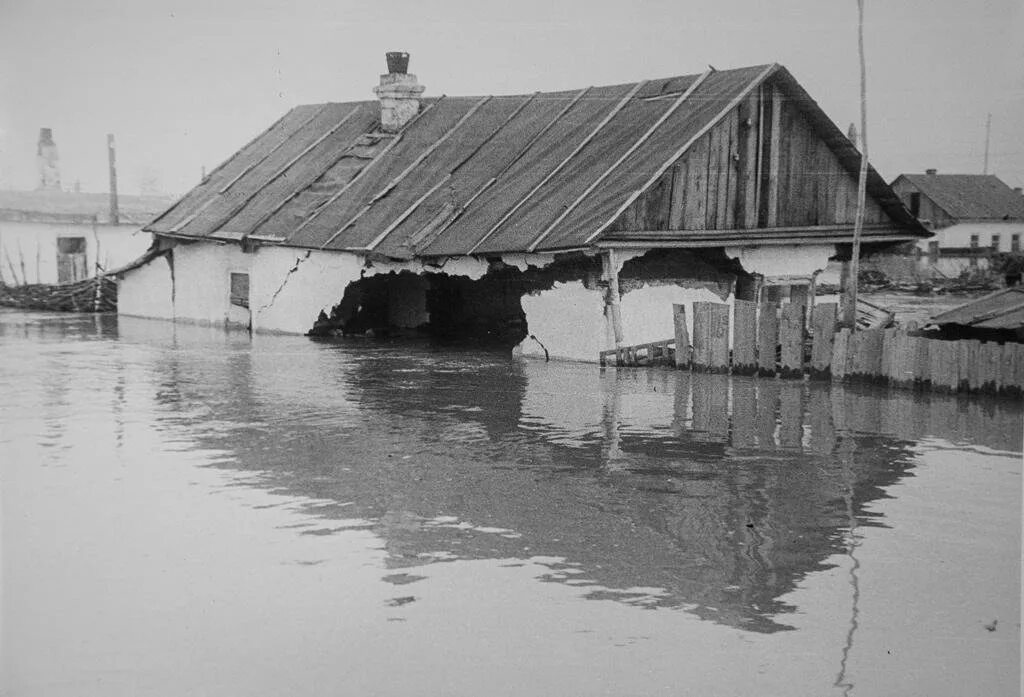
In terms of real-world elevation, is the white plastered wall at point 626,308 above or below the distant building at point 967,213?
below

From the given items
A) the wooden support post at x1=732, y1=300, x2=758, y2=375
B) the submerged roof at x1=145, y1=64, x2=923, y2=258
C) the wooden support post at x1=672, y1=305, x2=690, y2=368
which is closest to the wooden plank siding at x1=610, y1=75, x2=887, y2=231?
the submerged roof at x1=145, y1=64, x2=923, y2=258

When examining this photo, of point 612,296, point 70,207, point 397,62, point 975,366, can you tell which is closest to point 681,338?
point 612,296

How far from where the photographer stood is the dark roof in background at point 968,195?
34438mm

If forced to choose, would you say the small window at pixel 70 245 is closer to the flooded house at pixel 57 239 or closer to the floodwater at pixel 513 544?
the flooded house at pixel 57 239

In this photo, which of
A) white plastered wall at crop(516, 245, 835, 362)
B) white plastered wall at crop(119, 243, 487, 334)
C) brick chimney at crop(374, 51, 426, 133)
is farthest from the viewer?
brick chimney at crop(374, 51, 426, 133)

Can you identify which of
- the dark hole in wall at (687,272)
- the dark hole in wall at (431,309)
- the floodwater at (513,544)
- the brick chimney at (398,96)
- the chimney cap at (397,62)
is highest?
the chimney cap at (397,62)

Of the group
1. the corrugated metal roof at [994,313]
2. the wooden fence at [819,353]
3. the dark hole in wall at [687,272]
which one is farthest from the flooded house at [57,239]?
the corrugated metal roof at [994,313]

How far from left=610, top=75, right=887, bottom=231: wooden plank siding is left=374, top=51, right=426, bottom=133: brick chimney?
890 cm

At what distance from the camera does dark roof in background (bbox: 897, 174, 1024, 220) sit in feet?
113

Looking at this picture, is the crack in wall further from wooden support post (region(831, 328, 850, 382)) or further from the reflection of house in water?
wooden support post (region(831, 328, 850, 382))

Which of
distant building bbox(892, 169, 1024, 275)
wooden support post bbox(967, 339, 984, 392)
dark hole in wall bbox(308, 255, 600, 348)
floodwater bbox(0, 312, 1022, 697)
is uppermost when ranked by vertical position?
distant building bbox(892, 169, 1024, 275)

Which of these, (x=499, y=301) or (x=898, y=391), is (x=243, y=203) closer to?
(x=499, y=301)

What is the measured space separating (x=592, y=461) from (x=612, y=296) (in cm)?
685

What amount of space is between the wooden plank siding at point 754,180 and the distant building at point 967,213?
13.2 meters
